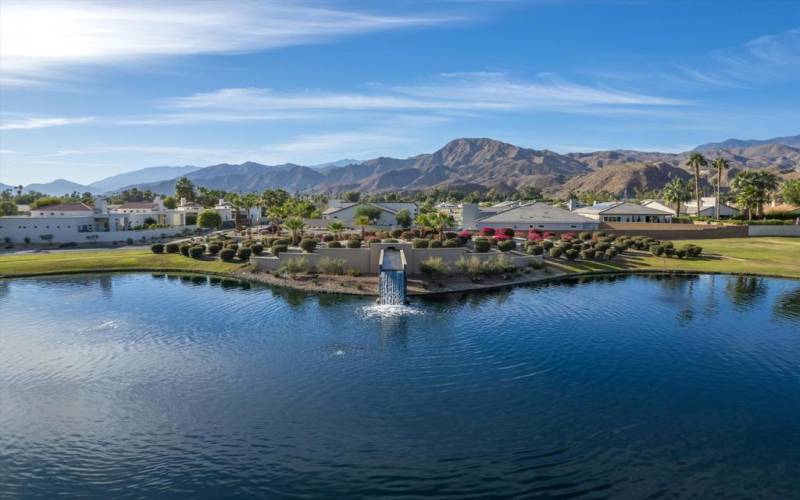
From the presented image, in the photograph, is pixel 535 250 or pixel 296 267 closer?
pixel 296 267

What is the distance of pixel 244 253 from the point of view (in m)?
63.4

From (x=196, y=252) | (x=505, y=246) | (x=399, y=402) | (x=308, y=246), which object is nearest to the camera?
(x=399, y=402)

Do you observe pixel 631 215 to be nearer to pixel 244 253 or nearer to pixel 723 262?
pixel 723 262

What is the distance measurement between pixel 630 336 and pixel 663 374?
7215mm

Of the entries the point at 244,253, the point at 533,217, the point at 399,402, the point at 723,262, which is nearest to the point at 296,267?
the point at 244,253

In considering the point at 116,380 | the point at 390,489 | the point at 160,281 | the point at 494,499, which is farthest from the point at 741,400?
the point at 160,281

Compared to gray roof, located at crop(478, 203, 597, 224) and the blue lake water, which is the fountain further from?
gray roof, located at crop(478, 203, 597, 224)

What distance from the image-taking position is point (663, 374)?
92.7 feet

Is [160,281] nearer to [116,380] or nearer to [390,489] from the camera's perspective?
[116,380]

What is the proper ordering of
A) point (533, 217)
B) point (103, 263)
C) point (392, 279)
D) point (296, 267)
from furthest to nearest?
point (533, 217) → point (103, 263) → point (296, 267) → point (392, 279)

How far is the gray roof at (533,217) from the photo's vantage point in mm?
89500

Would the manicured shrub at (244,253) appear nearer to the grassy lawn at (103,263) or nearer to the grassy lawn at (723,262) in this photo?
the grassy lawn at (103,263)

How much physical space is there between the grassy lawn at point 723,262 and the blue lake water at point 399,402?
19.3 metres

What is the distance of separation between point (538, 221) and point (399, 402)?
70912 millimetres
